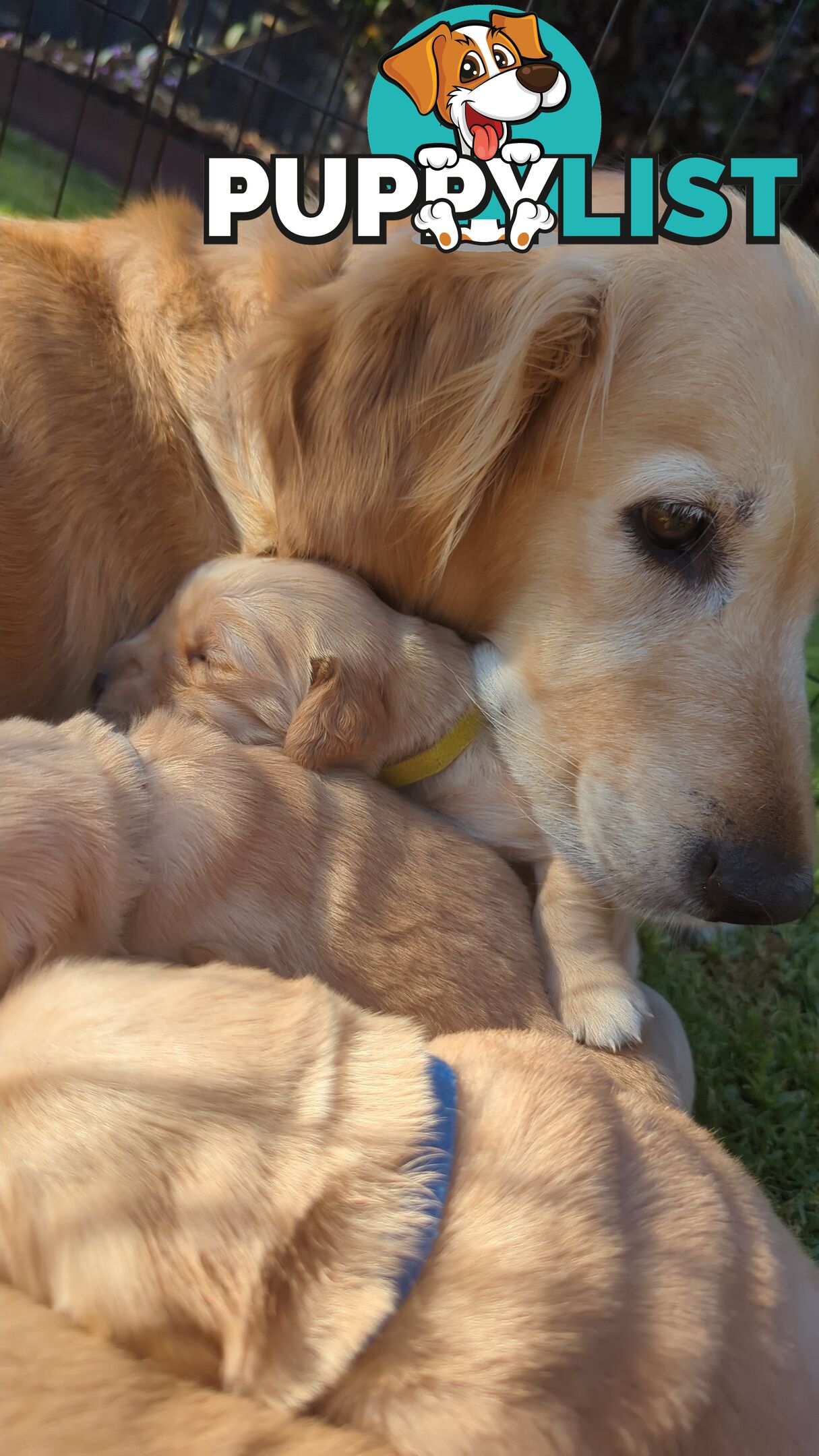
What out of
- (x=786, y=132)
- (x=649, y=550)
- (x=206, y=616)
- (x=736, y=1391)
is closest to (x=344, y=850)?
(x=206, y=616)

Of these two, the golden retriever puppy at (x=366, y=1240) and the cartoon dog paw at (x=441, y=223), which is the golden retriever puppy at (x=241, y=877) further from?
the cartoon dog paw at (x=441, y=223)

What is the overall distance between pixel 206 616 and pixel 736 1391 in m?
1.46

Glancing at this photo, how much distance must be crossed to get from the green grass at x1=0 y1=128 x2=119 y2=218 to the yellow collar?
3.41 metres

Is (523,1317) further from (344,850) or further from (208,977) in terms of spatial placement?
(344,850)

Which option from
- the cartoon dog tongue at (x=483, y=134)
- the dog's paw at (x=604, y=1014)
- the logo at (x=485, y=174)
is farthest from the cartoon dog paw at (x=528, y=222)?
the dog's paw at (x=604, y=1014)

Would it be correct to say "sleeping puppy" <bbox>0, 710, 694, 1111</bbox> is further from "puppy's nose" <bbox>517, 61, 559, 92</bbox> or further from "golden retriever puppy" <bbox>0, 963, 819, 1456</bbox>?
"puppy's nose" <bbox>517, 61, 559, 92</bbox>

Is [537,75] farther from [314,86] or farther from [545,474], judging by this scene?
[314,86]

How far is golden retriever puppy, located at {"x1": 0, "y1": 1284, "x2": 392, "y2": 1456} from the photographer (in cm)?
117

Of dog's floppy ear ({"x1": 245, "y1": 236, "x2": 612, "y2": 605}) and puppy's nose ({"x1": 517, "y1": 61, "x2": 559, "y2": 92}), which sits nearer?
dog's floppy ear ({"x1": 245, "y1": 236, "x2": 612, "y2": 605})

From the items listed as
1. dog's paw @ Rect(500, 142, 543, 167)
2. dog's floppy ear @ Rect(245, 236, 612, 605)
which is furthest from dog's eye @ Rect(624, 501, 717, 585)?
dog's paw @ Rect(500, 142, 543, 167)

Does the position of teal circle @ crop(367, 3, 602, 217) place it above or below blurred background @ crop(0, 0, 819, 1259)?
below

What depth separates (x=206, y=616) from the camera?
6.93 ft

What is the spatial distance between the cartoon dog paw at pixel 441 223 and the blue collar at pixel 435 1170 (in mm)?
1397

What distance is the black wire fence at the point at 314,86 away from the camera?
4941mm
